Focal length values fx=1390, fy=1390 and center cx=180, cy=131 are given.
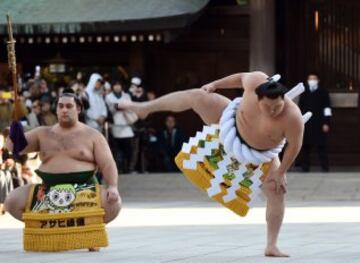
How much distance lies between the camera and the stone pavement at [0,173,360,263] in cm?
890

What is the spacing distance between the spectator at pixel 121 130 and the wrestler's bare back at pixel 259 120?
8.24 meters

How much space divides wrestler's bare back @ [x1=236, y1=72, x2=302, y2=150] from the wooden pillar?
8.67 meters

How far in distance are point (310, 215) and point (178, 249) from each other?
11.8 feet

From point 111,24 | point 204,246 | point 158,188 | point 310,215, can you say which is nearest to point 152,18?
point 111,24

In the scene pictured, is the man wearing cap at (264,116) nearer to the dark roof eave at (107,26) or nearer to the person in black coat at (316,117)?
the person in black coat at (316,117)

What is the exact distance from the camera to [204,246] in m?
9.71

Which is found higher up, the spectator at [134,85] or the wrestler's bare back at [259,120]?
the wrestler's bare back at [259,120]

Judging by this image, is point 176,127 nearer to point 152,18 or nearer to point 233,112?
point 152,18

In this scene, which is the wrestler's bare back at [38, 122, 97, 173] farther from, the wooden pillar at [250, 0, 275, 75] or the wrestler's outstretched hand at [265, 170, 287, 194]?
the wooden pillar at [250, 0, 275, 75]

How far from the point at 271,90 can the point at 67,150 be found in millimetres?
1693

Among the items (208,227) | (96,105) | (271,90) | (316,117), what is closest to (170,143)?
(96,105)

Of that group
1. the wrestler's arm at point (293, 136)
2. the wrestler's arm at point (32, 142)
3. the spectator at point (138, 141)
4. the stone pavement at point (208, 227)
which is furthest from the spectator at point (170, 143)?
the wrestler's arm at point (293, 136)

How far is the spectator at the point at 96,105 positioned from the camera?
16.7 m

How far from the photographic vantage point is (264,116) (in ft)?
27.7
